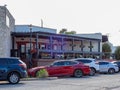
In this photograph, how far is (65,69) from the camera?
32594 mm

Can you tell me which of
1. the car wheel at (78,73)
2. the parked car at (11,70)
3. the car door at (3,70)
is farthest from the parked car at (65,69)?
the car door at (3,70)

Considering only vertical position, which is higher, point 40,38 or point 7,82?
point 40,38

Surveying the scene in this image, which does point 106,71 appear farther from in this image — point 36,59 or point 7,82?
point 7,82

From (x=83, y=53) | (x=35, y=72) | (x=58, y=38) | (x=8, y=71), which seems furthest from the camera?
(x=83, y=53)

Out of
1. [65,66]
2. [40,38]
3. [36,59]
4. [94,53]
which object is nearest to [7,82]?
[65,66]

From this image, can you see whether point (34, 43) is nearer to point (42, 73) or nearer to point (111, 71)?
point (111, 71)

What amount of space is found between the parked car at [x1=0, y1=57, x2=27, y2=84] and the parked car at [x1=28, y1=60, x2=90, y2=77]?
782 cm

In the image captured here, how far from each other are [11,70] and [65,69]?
9.69 meters

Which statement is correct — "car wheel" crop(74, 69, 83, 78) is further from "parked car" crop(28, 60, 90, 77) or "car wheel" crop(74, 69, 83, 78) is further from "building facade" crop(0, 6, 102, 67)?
"building facade" crop(0, 6, 102, 67)

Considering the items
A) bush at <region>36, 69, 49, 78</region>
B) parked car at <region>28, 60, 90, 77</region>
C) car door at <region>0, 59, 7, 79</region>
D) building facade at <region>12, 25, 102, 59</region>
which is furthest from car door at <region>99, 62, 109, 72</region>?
car door at <region>0, 59, 7, 79</region>

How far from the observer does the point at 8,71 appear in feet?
76.9

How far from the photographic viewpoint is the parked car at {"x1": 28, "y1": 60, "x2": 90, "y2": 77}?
3209cm

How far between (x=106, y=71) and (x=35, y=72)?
11.7 metres

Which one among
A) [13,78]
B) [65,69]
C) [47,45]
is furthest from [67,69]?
[47,45]
